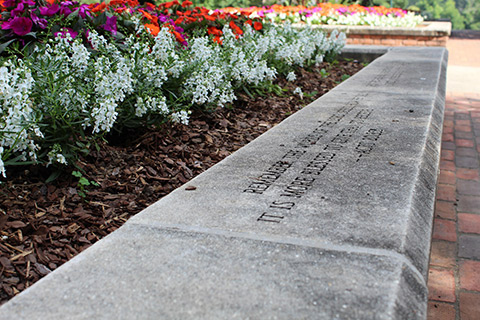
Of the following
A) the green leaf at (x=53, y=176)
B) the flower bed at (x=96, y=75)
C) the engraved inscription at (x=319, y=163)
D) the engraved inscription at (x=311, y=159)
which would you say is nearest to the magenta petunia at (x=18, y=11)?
the flower bed at (x=96, y=75)

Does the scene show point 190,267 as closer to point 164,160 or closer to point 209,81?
point 164,160

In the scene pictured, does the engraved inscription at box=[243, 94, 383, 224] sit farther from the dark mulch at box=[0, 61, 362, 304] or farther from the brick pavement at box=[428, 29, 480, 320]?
the brick pavement at box=[428, 29, 480, 320]

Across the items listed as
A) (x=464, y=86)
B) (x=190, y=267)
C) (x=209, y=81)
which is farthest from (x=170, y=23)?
(x=464, y=86)

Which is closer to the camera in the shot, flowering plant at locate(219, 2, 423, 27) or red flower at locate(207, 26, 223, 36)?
red flower at locate(207, 26, 223, 36)

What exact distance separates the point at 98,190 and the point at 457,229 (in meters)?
2.14

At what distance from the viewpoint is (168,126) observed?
126 inches

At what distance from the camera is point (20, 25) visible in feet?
11.0

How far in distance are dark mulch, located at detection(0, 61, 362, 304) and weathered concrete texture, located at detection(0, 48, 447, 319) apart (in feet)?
1.10

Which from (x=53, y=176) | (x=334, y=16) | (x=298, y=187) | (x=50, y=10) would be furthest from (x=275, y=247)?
(x=334, y=16)

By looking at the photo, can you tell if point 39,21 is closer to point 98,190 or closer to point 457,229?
point 98,190

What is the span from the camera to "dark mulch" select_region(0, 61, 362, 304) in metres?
Result: 1.94

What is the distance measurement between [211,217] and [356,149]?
3.64 ft

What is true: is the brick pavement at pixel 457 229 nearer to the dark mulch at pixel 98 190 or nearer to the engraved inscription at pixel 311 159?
the engraved inscription at pixel 311 159

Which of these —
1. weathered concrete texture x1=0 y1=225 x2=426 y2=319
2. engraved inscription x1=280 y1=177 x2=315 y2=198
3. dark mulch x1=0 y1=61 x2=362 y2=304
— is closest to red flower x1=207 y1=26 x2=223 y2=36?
dark mulch x1=0 y1=61 x2=362 y2=304
